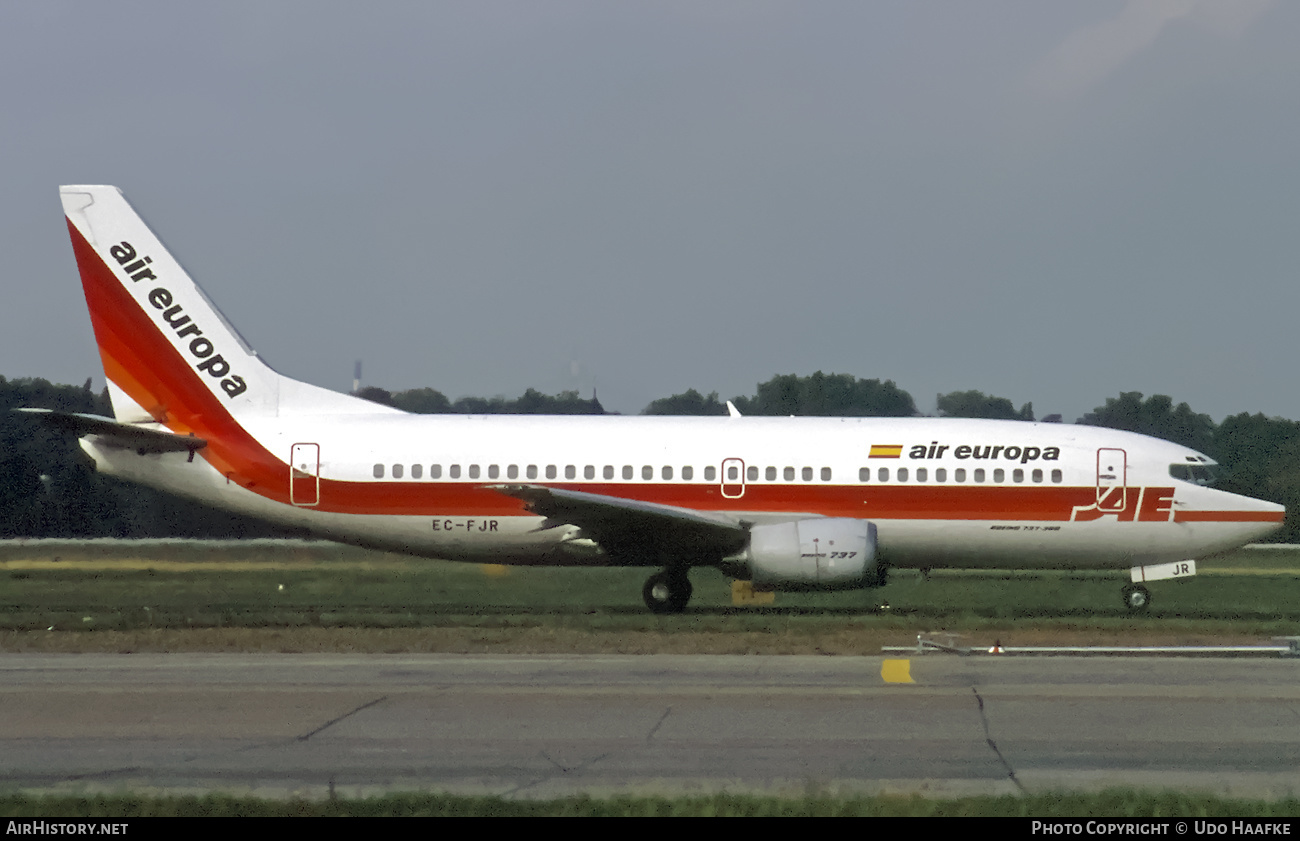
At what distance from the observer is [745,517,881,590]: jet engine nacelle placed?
2422 cm

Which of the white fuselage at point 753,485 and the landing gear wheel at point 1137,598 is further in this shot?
the landing gear wheel at point 1137,598

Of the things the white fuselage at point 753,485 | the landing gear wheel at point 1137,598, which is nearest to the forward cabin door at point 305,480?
the white fuselage at point 753,485

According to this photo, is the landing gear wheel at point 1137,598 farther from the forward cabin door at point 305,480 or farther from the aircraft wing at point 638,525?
the forward cabin door at point 305,480

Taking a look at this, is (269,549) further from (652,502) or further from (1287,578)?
(1287,578)

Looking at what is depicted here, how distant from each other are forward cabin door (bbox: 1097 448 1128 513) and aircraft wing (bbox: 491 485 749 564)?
6464 mm

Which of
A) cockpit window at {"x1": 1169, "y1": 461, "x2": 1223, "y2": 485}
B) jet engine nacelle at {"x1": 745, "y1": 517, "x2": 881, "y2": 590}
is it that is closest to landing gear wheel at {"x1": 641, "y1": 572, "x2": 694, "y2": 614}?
jet engine nacelle at {"x1": 745, "y1": 517, "x2": 881, "y2": 590}

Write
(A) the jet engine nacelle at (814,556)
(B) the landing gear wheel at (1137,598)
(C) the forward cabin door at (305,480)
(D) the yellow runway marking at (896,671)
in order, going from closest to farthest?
(D) the yellow runway marking at (896,671), (A) the jet engine nacelle at (814,556), (C) the forward cabin door at (305,480), (B) the landing gear wheel at (1137,598)

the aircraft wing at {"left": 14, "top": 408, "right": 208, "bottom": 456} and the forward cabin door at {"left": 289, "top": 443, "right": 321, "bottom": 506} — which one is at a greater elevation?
the aircraft wing at {"left": 14, "top": 408, "right": 208, "bottom": 456}

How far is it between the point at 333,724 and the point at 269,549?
97.0 feet

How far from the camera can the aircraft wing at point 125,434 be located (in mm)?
25781

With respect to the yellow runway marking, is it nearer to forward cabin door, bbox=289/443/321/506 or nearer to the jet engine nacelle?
the jet engine nacelle

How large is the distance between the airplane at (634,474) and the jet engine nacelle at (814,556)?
2.99 ft

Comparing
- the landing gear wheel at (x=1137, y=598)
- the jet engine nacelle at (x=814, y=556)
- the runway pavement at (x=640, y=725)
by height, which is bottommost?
the runway pavement at (x=640, y=725)

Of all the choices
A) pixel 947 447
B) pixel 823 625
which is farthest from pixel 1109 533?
pixel 823 625
